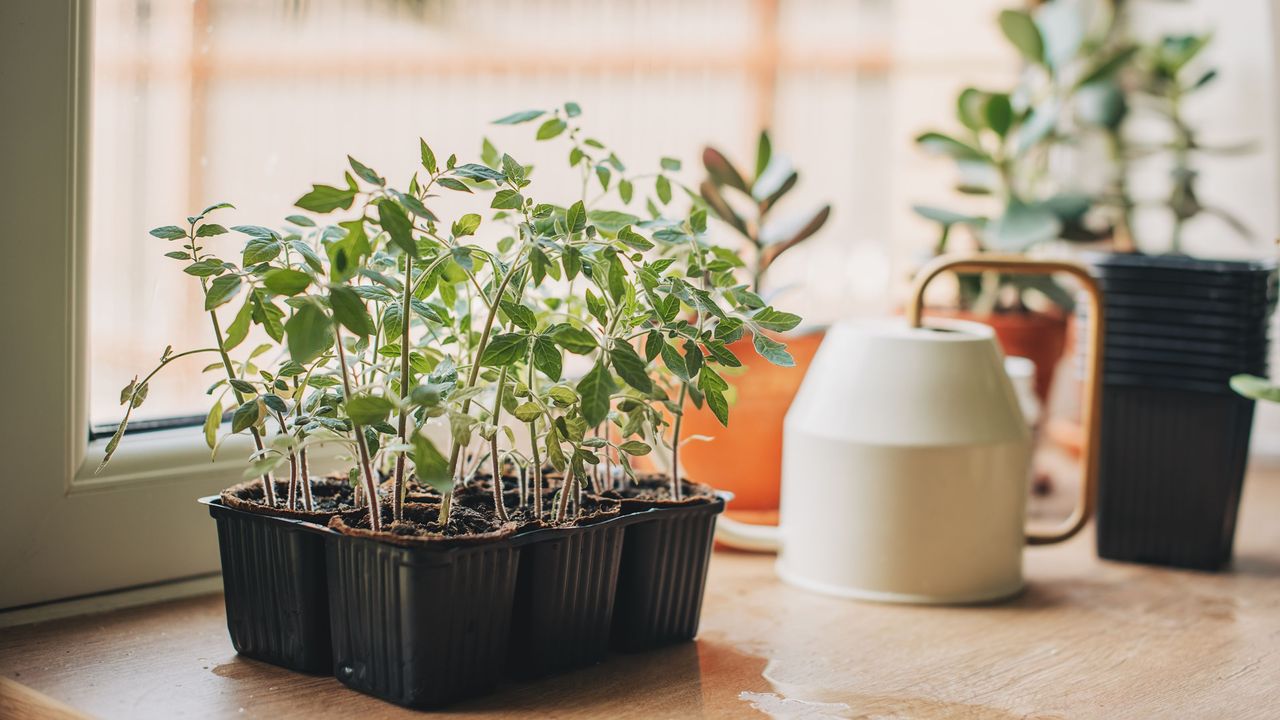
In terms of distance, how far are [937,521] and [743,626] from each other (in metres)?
0.17

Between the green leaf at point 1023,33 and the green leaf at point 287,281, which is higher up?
the green leaf at point 1023,33

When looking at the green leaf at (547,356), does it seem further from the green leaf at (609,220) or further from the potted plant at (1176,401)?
the potted plant at (1176,401)

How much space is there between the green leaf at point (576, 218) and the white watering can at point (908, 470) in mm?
320

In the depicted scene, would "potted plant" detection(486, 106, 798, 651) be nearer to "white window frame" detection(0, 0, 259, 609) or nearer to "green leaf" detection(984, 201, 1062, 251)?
"white window frame" detection(0, 0, 259, 609)

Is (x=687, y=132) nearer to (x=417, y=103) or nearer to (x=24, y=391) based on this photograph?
(x=417, y=103)

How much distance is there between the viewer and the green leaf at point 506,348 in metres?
0.67

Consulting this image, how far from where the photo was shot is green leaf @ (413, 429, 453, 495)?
0.61 m

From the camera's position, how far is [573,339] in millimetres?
666

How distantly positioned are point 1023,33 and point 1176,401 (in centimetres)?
62

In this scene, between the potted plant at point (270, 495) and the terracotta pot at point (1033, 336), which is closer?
the potted plant at point (270, 495)

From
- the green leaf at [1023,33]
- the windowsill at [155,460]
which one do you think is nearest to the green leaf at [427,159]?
the windowsill at [155,460]

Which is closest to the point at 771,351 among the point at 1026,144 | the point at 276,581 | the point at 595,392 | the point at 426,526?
the point at 595,392

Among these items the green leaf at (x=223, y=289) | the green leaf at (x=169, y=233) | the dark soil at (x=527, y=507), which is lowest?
the dark soil at (x=527, y=507)

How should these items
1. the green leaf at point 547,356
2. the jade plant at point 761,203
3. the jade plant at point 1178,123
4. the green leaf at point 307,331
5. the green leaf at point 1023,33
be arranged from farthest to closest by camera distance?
1. the jade plant at point 1178,123
2. the green leaf at point 1023,33
3. the jade plant at point 761,203
4. the green leaf at point 547,356
5. the green leaf at point 307,331
